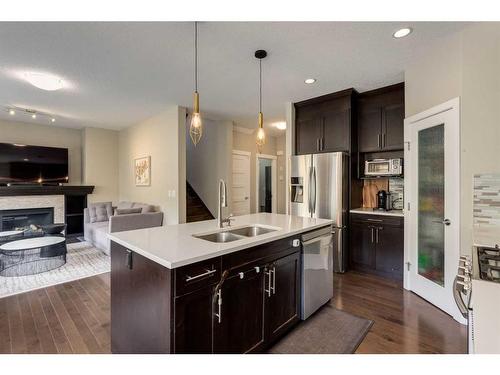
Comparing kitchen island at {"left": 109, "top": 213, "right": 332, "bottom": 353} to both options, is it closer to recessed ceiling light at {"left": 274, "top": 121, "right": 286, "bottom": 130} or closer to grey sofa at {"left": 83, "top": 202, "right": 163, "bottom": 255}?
A: grey sofa at {"left": 83, "top": 202, "right": 163, "bottom": 255}

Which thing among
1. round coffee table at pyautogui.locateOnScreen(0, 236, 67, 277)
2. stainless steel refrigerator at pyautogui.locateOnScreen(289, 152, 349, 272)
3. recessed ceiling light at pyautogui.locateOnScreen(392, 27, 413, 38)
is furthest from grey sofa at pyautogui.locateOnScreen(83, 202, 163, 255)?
recessed ceiling light at pyautogui.locateOnScreen(392, 27, 413, 38)

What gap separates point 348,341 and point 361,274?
5.57ft

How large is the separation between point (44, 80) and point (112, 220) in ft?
6.90

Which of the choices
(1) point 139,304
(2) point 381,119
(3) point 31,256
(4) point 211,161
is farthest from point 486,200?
(3) point 31,256

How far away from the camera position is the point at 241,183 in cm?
586

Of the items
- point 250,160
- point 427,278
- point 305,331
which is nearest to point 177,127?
point 250,160

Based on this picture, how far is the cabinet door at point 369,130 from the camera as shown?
360 centimetres

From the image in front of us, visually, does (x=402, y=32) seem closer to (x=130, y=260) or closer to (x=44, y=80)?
(x=130, y=260)

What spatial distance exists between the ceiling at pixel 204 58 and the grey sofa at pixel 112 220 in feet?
6.49

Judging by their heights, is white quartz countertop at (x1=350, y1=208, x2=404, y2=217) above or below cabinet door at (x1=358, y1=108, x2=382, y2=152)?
below

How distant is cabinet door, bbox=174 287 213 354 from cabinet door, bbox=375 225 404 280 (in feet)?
9.13

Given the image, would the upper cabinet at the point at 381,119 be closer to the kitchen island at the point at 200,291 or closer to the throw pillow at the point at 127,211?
the kitchen island at the point at 200,291

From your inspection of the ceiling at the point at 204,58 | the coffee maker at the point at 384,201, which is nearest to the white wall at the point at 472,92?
the ceiling at the point at 204,58

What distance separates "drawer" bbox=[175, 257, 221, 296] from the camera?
1276 millimetres
